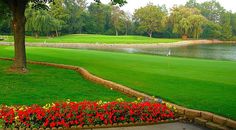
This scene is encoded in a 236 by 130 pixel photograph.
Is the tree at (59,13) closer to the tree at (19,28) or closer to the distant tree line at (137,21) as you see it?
the distant tree line at (137,21)

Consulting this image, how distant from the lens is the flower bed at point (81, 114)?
30.1 feet

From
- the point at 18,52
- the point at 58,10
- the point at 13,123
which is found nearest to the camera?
the point at 13,123

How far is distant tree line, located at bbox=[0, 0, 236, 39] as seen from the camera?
356 feet

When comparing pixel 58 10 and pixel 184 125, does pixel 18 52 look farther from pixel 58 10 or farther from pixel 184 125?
pixel 58 10

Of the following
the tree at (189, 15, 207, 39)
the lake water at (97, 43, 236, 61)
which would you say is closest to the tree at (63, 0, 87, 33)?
the tree at (189, 15, 207, 39)

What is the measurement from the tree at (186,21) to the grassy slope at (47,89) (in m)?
92.9

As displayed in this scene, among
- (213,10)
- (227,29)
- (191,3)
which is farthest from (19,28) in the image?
(191,3)

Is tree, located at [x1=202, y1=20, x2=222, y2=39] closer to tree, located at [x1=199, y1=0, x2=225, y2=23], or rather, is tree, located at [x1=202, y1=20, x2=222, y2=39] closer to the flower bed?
tree, located at [x1=199, y1=0, x2=225, y2=23]

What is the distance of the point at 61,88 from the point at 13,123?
633 centimetres

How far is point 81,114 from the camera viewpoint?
9609 mm

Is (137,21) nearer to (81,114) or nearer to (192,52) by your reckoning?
(192,52)

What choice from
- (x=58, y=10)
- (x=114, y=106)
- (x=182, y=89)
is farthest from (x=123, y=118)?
(x=58, y=10)

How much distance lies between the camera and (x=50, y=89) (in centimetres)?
1501

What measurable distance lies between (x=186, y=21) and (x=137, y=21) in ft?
99.7
